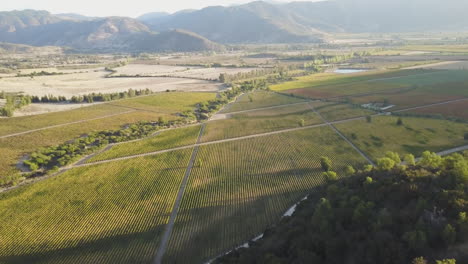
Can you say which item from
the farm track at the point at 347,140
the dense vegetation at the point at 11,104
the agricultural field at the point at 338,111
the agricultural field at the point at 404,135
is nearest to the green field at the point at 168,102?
the dense vegetation at the point at 11,104

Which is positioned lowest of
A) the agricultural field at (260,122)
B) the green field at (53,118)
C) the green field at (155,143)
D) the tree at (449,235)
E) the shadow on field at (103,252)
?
the shadow on field at (103,252)

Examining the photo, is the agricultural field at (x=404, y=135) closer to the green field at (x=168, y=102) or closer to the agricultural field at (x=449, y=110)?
the agricultural field at (x=449, y=110)

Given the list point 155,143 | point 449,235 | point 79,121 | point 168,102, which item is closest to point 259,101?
point 168,102

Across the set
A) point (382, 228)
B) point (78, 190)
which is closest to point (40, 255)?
point (78, 190)

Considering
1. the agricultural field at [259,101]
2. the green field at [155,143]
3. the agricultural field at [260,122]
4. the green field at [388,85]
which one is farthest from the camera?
the green field at [388,85]

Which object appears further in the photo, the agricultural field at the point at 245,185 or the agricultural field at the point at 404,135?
the agricultural field at the point at 404,135

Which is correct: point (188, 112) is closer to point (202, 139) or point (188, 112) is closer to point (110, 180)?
point (202, 139)

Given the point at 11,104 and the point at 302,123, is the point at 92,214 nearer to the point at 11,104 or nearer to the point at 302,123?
the point at 302,123

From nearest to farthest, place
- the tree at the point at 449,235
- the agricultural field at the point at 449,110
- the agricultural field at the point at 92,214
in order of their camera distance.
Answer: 1. the tree at the point at 449,235
2. the agricultural field at the point at 92,214
3. the agricultural field at the point at 449,110
